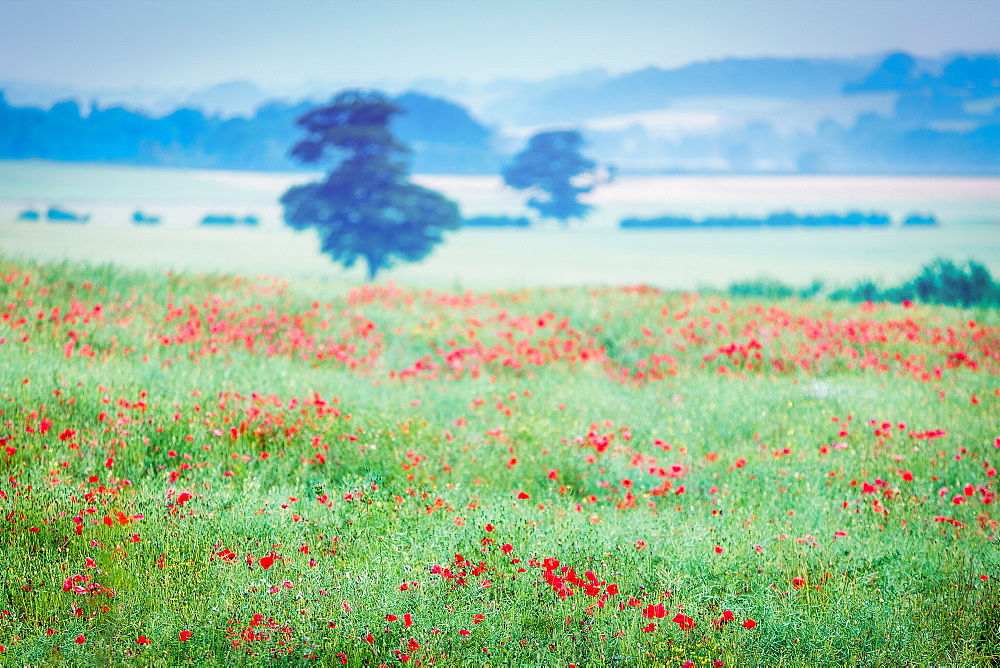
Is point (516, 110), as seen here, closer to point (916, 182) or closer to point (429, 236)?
point (429, 236)

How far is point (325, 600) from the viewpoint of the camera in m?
3.93

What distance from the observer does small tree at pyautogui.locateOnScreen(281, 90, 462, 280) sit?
70.7ft

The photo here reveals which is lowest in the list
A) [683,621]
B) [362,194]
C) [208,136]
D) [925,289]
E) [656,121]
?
[683,621]

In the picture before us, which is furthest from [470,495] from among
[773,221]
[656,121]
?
[773,221]

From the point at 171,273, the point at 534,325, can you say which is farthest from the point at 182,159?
the point at 534,325

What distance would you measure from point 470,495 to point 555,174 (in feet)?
72.3

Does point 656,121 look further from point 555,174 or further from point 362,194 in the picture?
point 362,194

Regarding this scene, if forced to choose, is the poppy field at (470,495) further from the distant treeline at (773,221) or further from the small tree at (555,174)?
the distant treeline at (773,221)

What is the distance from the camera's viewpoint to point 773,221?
27.5 metres

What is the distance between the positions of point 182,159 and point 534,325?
16.4 meters

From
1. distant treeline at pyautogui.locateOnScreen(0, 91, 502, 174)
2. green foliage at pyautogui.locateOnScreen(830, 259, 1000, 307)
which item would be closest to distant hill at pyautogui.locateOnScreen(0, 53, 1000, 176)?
distant treeline at pyautogui.locateOnScreen(0, 91, 502, 174)

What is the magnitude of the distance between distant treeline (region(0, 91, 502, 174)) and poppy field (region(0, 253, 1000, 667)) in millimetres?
9090

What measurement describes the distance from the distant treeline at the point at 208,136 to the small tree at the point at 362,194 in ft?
3.05

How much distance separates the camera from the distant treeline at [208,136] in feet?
58.8
